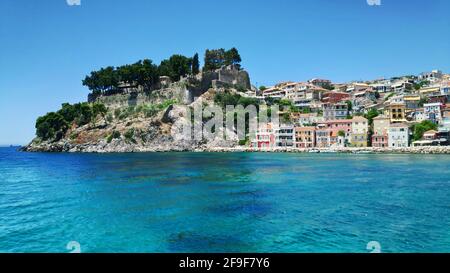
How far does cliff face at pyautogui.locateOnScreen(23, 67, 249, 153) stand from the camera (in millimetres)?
40406

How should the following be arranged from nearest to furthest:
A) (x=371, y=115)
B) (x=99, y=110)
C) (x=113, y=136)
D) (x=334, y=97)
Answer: (x=371, y=115)
(x=113, y=136)
(x=99, y=110)
(x=334, y=97)

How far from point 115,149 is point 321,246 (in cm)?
3648

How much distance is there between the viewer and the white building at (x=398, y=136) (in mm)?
33250

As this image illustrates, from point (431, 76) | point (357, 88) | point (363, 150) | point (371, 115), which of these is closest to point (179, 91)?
point (371, 115)

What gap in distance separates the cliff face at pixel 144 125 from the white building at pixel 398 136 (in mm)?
15414

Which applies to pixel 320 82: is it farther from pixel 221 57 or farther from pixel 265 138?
pixel 265 138

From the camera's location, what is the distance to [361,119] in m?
36.4

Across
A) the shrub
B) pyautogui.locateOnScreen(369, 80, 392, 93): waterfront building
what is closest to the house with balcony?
pyautogui.locateOnScreen(369, 80, 392, 93): waterfront building

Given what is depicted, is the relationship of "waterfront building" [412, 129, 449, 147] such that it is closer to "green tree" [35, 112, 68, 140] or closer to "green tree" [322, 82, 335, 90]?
"green tree" [322, 82, 335, 90]

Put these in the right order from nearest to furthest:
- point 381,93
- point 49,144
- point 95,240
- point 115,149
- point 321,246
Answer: point 321,246, point 95,240, point 115,149, point 49,144, point 381,93

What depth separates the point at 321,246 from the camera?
5906 millimetres

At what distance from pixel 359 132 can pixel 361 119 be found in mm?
1316
